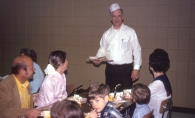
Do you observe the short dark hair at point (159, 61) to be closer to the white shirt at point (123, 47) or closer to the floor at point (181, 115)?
the white shirt at point (123, 47)

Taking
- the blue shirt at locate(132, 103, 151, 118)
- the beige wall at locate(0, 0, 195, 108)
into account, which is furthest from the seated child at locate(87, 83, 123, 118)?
the beige wall at locate(0, 0, 195, 108)

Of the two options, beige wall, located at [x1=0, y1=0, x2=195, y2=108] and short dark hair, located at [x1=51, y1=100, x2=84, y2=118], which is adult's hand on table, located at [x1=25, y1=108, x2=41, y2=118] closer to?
short dark hair, located at [x1=51, y1=100, x2=84, y2=118]

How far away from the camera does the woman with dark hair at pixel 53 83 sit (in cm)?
327

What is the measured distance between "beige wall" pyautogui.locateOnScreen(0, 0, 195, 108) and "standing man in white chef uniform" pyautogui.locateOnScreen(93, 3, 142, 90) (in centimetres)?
84

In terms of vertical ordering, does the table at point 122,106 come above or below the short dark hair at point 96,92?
→ below

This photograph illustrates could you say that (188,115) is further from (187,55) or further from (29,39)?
(29,39)

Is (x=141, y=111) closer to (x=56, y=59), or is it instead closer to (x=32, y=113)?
(x=32, y=113)

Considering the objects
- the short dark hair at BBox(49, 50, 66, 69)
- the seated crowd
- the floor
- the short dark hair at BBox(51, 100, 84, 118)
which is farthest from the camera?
the floor

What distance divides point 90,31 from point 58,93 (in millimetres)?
2874

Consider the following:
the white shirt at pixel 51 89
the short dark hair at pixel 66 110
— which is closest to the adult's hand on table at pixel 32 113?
the white shirt at pixel 51 89

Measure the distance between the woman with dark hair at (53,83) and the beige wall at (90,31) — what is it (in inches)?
100

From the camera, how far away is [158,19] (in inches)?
218

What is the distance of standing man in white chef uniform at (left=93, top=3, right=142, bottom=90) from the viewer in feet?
15.7

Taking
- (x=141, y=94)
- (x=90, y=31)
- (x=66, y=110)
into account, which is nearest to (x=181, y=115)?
(x=90, y=31)
